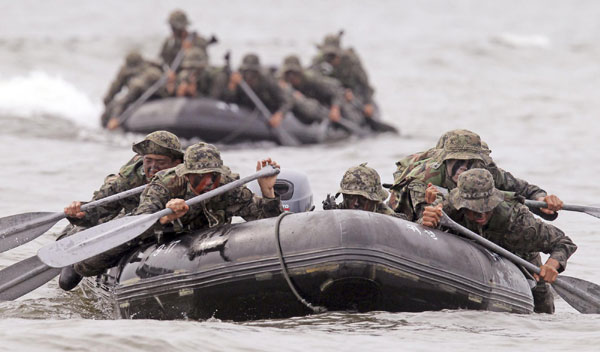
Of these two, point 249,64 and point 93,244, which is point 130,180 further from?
point 249,64

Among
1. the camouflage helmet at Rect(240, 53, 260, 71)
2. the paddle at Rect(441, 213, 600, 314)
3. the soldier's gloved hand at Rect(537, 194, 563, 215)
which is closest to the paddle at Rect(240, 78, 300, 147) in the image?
the camouflage helmet at Rect(240, 53, 260, 71)

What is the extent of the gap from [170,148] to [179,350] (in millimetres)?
2812

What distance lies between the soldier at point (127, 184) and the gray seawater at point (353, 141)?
68 centimetres

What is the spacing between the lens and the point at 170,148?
9.66 meters

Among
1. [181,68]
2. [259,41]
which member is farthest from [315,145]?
[259,41]

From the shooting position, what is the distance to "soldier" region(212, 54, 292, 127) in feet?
62.2

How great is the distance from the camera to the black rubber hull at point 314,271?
7.99 m

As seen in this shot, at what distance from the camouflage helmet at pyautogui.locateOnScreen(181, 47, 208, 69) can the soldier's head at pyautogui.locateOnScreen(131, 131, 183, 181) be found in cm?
910

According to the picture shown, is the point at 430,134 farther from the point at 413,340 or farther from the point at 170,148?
the point at 413,340

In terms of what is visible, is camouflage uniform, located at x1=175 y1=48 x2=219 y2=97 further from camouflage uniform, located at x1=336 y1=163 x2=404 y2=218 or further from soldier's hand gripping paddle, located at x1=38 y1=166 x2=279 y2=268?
soldier's hand gripping paddle, located at x1=38 y1=166 x2=279 y2=268

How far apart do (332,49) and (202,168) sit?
504 inches

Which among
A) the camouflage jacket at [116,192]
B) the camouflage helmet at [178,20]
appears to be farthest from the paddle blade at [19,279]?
the camouflage helmet at [178,20]

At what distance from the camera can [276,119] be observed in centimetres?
1933

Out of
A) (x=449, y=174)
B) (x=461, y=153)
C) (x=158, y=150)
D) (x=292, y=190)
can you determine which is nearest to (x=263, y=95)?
(x=292, y=190)
